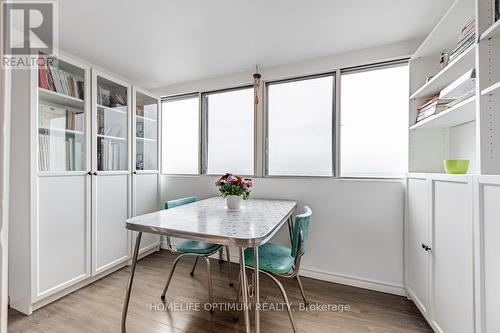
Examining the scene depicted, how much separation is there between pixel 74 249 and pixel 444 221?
2.89 meters

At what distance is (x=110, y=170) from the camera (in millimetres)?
2324

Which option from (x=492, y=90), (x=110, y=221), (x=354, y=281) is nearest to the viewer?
(x=492, y=90)

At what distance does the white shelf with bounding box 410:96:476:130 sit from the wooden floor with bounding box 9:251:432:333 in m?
1.50

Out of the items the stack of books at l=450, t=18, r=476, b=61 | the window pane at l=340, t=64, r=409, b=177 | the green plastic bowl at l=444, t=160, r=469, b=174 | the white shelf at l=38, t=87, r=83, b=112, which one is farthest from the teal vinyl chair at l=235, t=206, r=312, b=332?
the white shelf at l=38, t=87, r=83, b=112

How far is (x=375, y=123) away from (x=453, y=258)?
4.29 feet

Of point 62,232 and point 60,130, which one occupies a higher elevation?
point 60,130

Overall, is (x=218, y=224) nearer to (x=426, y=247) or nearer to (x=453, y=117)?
(x=426, y=247)

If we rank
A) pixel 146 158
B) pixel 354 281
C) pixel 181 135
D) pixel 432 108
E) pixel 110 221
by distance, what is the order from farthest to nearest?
pixel 181 135
pixel 146 158
pixel 110 221
pixel 354 281
pixel 432 108

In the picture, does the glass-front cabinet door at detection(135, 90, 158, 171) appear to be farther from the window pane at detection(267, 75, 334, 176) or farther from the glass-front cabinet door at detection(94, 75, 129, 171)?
the window pane at detection(267, 75, 334, 176)

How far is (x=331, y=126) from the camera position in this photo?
2.29m

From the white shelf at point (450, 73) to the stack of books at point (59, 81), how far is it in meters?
2.94

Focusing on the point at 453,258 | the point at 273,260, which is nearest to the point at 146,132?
the point at 273,260

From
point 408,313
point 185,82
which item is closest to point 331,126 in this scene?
point 408,313

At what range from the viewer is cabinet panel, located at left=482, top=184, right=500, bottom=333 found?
93 centimetres
